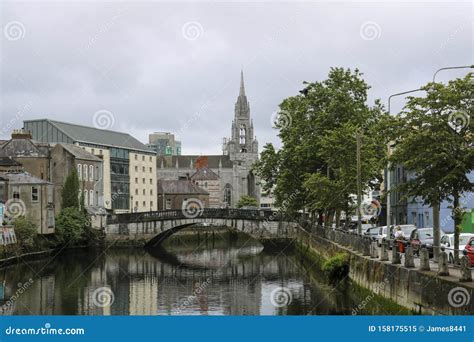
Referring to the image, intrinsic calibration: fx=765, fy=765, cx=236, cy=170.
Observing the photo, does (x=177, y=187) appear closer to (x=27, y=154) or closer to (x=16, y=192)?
(x=27, y=154)

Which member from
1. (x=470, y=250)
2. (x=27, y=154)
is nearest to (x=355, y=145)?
(x=470, y=250)

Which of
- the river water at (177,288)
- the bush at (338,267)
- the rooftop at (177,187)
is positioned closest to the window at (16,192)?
the river water at (177,288)

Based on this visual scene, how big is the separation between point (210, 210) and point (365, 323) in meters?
58.9

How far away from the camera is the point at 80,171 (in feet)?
280

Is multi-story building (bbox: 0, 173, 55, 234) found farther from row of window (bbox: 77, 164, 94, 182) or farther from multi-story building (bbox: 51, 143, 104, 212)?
row of window (bbox: 77, 164, 94, 182)

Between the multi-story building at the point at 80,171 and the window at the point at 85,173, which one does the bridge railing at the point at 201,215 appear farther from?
the window at the point at 85,173

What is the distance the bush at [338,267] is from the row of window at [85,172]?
160 feet

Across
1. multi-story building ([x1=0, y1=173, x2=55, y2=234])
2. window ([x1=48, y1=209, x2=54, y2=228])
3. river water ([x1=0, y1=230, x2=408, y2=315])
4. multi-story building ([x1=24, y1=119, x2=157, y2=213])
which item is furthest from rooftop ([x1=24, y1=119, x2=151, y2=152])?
river water ([x1=0, y1=230, x2=408, y2=315])

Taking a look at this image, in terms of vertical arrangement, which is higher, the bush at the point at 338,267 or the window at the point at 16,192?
the window at the point at 16,192

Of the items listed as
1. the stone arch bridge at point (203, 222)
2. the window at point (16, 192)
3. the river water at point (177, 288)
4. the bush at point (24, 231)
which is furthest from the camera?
the stone arch bridge at point (203, 222)

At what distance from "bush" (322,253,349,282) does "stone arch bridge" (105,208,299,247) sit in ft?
138

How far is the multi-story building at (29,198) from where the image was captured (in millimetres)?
63719

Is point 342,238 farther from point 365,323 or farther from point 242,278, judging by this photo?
point 365,323

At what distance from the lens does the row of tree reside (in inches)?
1088
